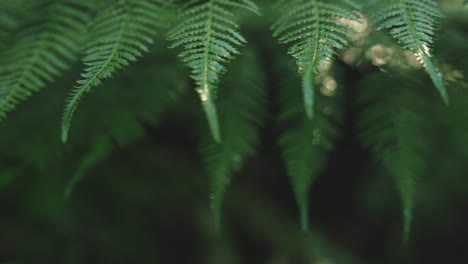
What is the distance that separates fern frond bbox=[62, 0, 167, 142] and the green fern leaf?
67 millimetres

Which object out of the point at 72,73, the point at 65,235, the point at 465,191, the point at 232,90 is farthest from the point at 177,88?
the point at 465,191

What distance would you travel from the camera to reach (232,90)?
120 cm

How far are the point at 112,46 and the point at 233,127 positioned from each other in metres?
0.40

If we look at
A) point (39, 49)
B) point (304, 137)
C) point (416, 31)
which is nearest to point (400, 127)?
point (304, 137)

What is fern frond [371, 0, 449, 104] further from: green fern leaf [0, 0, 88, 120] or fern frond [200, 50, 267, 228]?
green fern leaf [0, 0, 88, 120]

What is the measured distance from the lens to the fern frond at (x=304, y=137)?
1058mm

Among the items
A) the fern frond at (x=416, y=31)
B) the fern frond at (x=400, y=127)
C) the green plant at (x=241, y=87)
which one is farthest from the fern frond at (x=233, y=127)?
the fern frond at (x=416, y=31)

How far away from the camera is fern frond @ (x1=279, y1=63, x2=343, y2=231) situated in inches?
41.6

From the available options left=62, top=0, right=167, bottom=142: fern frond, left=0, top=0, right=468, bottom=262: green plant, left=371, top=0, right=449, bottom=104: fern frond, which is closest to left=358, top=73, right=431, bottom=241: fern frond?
left=0, top=0, right=468, bottom=262: green plant

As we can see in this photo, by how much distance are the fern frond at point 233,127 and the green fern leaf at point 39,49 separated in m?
0.37

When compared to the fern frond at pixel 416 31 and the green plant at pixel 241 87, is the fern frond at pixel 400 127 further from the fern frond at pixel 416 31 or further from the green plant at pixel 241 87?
the fern frond at pixel 416 31

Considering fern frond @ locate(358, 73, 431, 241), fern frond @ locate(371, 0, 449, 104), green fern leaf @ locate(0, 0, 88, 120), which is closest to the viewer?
fern frond @ locate(371, 0, 449, 104)

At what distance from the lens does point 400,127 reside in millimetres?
1070

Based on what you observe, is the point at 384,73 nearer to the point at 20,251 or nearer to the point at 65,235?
the point at 65,235
